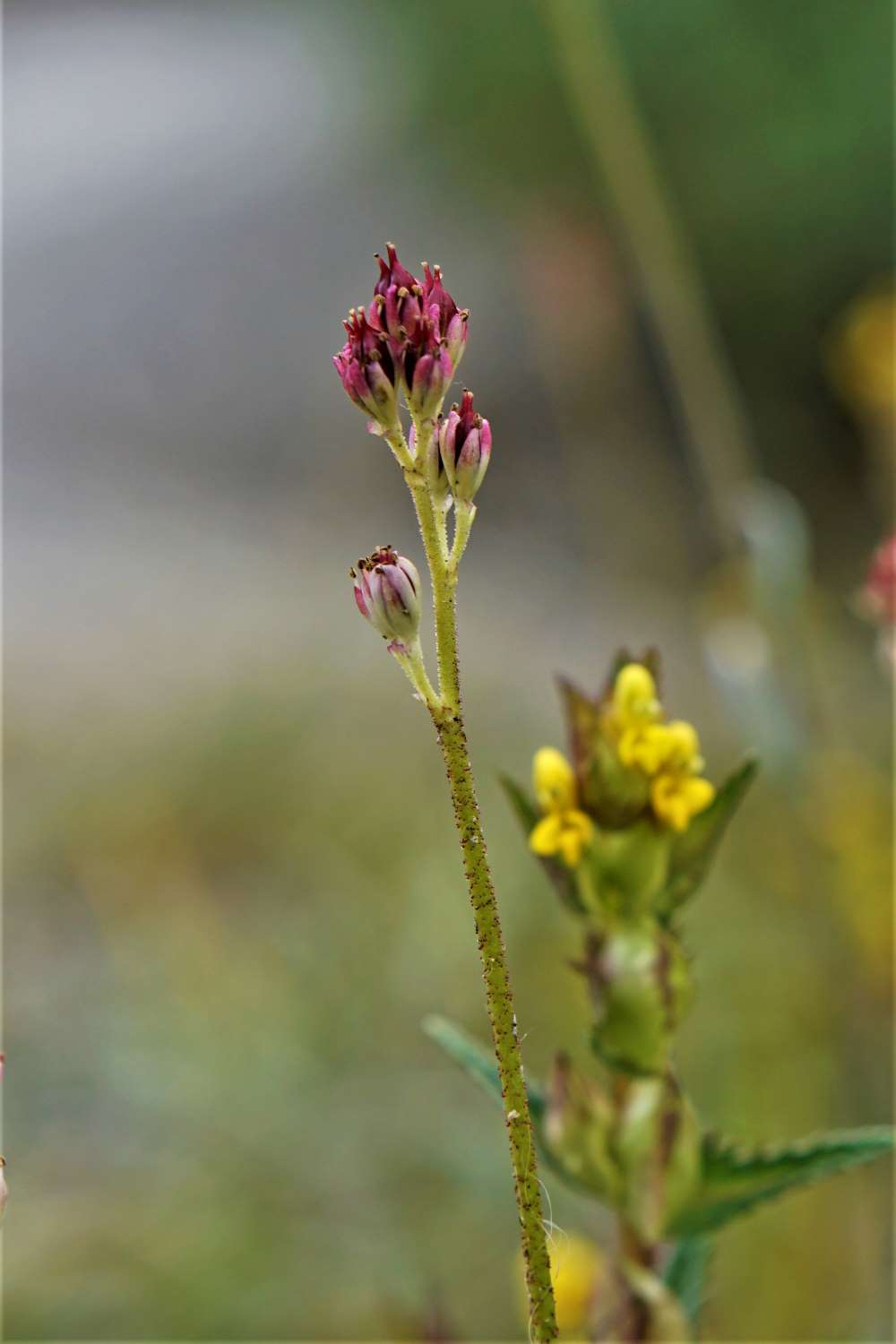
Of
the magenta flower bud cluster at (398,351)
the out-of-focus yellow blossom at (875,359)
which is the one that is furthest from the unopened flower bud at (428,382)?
the out-of-focus yellow blossom at (875,359)

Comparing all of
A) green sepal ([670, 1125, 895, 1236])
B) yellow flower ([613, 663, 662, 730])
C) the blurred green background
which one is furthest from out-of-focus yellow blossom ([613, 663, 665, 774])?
the blurred green background

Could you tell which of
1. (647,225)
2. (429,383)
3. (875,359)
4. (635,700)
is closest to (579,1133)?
(635,700)

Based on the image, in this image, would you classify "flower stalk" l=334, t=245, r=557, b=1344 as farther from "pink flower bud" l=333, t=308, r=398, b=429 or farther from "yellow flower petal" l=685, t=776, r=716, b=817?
"yellow flower petal" l=685, t=776, r=716, b=817

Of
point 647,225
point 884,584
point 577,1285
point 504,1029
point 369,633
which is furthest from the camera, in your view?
point 369,633

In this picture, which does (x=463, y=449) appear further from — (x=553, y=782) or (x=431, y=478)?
(x=553, y=782)

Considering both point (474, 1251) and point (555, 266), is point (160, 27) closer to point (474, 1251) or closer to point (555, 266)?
point (555, 266)
